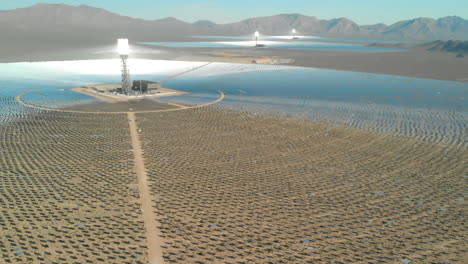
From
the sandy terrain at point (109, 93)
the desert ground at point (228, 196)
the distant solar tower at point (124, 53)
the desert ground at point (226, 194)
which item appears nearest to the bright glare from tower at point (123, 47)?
the distant solar tower at point (124, 53)

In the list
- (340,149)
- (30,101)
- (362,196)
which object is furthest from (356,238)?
(30,101)

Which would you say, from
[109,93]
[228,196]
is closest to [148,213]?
[228,196]

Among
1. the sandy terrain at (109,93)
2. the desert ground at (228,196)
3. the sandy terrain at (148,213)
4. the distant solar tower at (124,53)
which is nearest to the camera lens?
the sandy terrain at (148,213)

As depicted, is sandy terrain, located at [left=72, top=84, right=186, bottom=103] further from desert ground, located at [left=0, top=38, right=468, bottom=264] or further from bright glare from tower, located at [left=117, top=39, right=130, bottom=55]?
desert ground, located at [left=0, top=38, right=468, bottom=264]

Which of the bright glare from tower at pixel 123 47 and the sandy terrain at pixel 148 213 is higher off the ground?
the bright glare from tower at pixel 123 47

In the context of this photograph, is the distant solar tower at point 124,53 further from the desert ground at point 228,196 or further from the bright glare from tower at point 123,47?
the desert ground at point 228,196

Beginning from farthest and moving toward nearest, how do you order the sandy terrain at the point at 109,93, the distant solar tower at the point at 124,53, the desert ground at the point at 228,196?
the distant solar tower at the point at 124,53, the sandy terrain at the point at 109,93, the desert ground at the point at 228,196

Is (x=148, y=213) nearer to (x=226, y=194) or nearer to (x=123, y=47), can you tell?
(x=226, y=194)

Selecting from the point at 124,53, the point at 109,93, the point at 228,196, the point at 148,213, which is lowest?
the point at 148,213

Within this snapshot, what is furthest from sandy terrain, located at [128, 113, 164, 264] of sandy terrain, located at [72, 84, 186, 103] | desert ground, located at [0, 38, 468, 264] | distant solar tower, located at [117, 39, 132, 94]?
distant solar tower, located at [117, 39, 132, 94]

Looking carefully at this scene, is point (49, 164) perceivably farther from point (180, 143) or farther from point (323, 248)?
point (323, 248)

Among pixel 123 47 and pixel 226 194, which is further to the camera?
pixel 123 47
